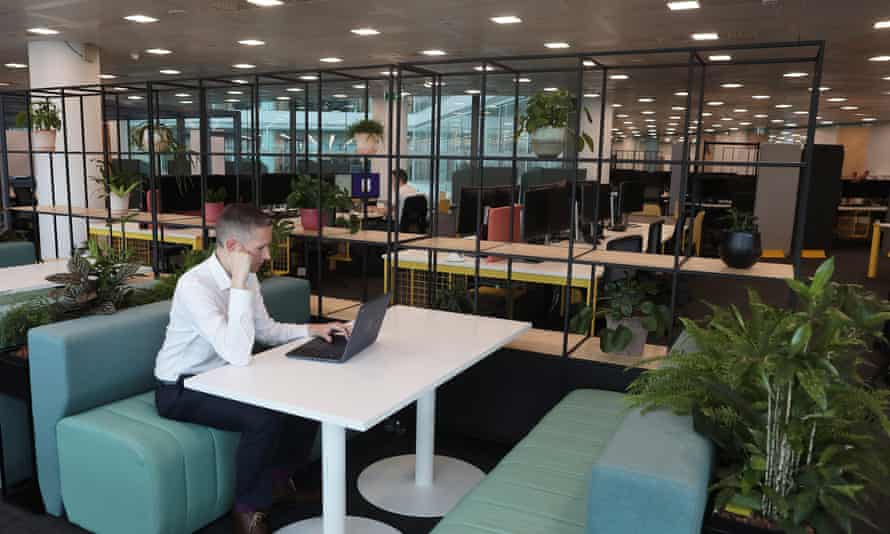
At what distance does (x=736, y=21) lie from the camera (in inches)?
237

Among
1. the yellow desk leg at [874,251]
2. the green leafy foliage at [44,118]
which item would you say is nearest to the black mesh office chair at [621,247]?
the green leafy foliage at [44,118]

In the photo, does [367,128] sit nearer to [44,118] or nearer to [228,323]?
[228,323]

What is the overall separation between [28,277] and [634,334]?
11.1 ft

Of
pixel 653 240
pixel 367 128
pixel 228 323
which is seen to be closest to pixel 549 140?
pixel 367 128

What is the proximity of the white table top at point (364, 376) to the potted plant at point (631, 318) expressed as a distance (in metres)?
0.56

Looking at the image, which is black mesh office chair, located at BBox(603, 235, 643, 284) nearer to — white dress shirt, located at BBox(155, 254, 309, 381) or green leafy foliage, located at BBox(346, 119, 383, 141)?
green leafy foliage, located at BBox(346, 119, 383, 141)

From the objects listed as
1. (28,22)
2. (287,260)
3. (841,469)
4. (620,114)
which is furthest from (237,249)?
(620,114)

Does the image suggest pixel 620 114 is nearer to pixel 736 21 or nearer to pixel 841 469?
pixel 736 21

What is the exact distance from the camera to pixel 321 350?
105 inches

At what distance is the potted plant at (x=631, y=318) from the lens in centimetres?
333

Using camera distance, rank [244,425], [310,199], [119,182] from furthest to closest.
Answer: [119,182] → [310,199] → [244,425]

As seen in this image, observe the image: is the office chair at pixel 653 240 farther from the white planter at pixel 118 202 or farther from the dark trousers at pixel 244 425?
the dark trousers at pixel 244 425

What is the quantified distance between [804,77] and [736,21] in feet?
14.1

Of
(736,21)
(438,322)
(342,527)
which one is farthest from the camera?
(736,21)
